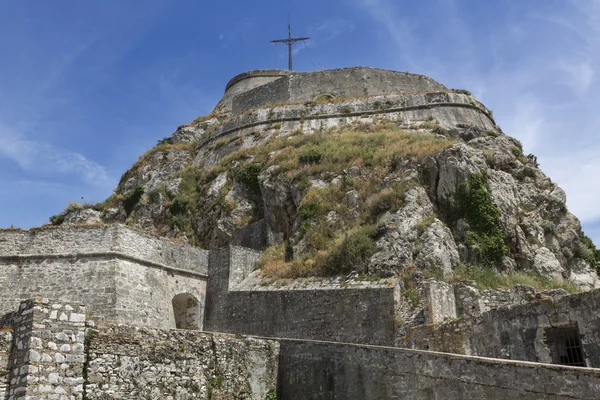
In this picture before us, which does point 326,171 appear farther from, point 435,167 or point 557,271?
point 557,271

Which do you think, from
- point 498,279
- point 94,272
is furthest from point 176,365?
point 498,279

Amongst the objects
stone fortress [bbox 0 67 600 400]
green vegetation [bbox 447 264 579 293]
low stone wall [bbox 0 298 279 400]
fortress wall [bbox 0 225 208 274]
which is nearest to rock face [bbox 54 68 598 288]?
green vegetation [bbox 447 264 579 293]

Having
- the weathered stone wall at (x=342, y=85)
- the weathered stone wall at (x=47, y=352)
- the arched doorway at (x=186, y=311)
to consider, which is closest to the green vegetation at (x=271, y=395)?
the weathered stone wall at (x=47, y=352)

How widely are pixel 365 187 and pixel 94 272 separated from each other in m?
10.2

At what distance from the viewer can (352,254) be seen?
1759cm

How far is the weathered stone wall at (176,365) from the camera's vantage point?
9.44m

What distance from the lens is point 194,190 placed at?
27203mm

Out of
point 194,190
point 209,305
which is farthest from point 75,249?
point 194,190

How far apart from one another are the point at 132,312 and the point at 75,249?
10.2 feet

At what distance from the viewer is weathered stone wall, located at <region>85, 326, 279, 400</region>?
31.0 ft

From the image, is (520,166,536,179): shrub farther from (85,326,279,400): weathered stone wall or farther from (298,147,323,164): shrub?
(85,326,279,400): weathered stone wall

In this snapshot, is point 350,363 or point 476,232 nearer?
point 350,363

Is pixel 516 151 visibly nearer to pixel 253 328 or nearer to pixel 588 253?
pixel 588 253

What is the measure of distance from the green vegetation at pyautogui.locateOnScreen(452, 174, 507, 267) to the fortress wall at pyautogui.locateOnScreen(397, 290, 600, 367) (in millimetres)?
5735
